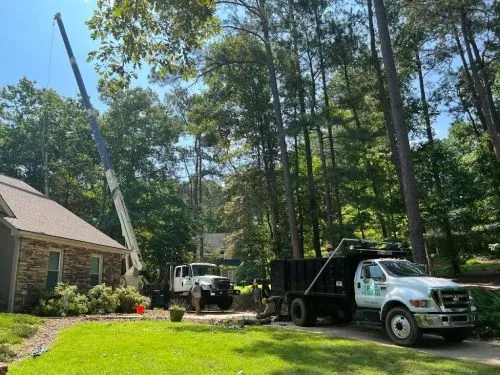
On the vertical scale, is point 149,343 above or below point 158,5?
below

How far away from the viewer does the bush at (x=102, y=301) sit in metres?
18.2

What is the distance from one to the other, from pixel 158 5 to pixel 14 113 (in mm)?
41570

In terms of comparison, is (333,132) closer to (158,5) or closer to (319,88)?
(319,88)

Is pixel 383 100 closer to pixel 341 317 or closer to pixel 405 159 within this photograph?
pixel 405 159

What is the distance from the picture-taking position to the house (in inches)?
641

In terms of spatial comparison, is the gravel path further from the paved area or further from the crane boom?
the crane boom

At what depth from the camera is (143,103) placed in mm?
41531

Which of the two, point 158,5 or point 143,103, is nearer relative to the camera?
point 158,5

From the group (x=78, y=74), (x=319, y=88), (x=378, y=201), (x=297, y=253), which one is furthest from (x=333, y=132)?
(x=78, y=74)

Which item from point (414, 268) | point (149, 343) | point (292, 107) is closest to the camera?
point (149, 343)

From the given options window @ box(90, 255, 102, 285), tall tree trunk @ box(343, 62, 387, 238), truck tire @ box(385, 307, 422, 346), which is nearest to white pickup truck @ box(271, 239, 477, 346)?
truck tire @ box(385, 307, 422, 346)

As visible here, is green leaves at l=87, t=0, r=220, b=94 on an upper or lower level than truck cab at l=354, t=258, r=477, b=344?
upper

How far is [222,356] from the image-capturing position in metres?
8.08

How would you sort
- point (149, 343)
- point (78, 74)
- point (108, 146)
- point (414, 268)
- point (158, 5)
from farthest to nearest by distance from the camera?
point (108, 146)
point (78, 74)
point (414, 268)
point (149, 343)
point (158, 5)
